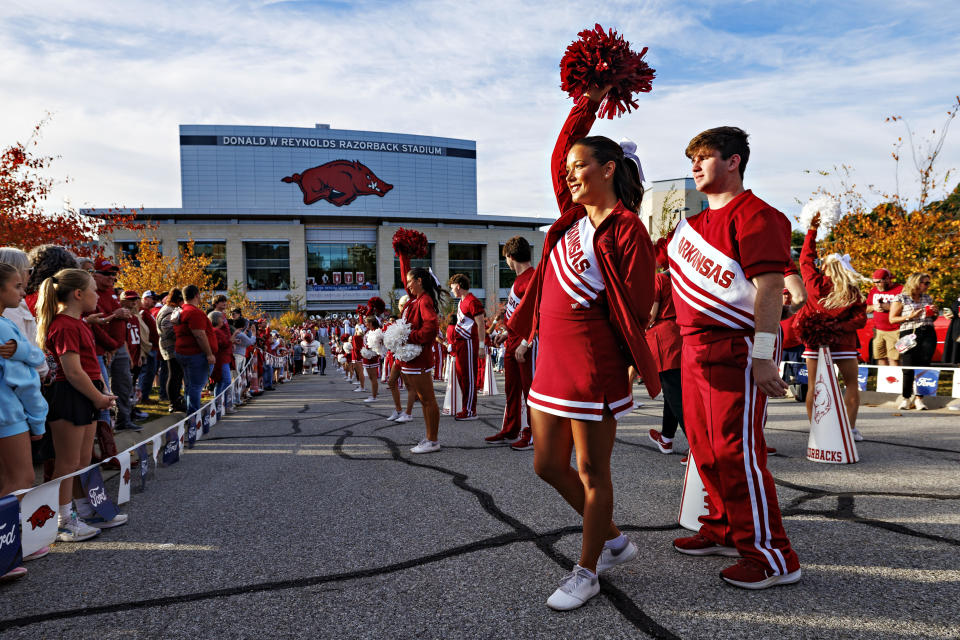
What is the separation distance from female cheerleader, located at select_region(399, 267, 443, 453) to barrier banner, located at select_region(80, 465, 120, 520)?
2832mm

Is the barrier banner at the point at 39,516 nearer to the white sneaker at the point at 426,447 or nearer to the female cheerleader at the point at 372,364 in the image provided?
the white sneaker at the point at 426,447

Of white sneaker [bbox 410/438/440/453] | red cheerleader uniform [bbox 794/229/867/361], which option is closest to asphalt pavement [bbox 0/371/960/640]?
white sneaker [bbox 410/438/440/453]

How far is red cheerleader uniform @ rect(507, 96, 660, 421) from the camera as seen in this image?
2512mm

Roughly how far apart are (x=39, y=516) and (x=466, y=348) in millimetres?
5661

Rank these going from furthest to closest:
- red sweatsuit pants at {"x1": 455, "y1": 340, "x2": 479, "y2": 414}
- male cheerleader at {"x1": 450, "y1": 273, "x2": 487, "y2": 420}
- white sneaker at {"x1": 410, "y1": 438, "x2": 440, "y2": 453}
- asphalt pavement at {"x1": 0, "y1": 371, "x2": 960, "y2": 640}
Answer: red sweatsuit pants at {"x1": 455, "y1": 340, "x2": 479, "y2": 414} < male cheerleader at {"x1": 450, "y1": 273, "x2": 487, "y2": 420} < white sneaker at {"x1": 410, "y1": 438, "x2": 440, "y2": 453} < asphalt pavement at {"x1": 0, "y1": 371, "x2": 960, "y2": 640}

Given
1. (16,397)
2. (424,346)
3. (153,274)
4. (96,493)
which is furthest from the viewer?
(153,274)

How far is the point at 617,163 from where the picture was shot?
8.80ft

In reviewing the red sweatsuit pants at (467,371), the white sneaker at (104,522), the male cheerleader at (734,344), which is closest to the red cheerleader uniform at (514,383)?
the red sweatsuit pants at (467,371)

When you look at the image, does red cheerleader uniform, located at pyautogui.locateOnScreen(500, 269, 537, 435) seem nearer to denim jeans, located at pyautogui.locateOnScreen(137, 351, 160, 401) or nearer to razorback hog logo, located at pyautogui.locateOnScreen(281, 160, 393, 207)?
denim jeans, located at pyautogui.locateOnScreen(137, 351, 160, 401)

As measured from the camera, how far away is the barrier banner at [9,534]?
300 cm

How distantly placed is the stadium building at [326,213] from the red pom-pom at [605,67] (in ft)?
201

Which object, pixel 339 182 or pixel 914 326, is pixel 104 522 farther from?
pixel 339 182

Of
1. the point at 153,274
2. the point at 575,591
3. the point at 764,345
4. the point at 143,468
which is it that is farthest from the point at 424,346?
the point at 153,274

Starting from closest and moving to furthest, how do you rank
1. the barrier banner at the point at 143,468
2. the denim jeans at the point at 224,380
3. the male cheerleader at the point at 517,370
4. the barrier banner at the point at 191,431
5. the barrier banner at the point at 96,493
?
1. the barrier banner at the point at 96,493
2. the barrier banner at the point at 143,468
3. the male cheerleader at the point at 517,370
4. the barrier banner at the point at 191,431
5. the denim jeans at the point at 224,380
